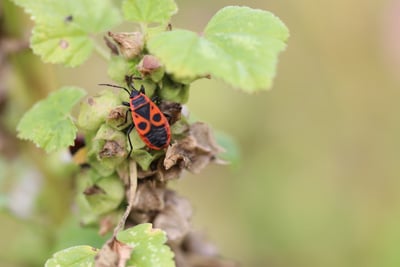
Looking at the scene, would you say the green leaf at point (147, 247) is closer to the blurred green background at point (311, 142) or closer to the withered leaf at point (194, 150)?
the withered leaf at point (194, 150)

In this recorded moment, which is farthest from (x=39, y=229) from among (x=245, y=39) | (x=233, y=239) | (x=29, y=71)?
(x=233, y=239)

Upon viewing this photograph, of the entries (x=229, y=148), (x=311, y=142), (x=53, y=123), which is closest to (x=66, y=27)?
(x=53, y=123)

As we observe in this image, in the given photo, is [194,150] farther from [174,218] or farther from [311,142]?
[311,142]

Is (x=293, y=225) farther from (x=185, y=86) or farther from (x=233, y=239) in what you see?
(x=185, y=86)

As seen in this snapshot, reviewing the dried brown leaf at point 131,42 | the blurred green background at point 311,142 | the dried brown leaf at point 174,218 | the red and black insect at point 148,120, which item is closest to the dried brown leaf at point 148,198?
the dried brown leaf at point 174,218

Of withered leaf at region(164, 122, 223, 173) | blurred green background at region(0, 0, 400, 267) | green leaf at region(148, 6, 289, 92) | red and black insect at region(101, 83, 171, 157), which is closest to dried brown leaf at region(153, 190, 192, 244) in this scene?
withered leaf at region(164, 122, 223, 173)
